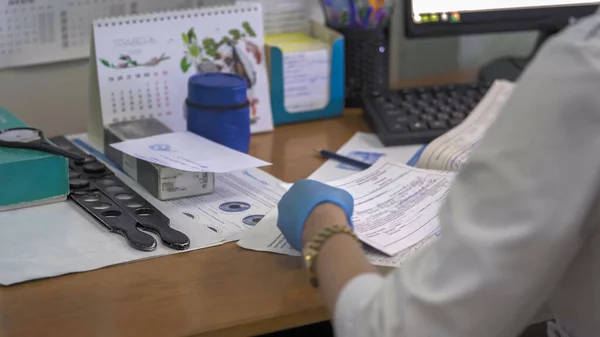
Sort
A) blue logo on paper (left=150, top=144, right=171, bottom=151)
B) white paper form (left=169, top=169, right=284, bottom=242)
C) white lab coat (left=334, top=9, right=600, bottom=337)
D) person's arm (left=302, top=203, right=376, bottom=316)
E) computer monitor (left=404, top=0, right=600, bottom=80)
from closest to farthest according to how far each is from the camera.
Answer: white lab coat (left=334, top=9, right=600, bottom=337) < person's arm (left=302, top=203, right=376, bottom=316) < white paper form (left=169, top=169, right=284, bottom=242) < blue logo on paper (left=150, top=144, right=171, bottom=151) < computer monitor (left=404, top=0, right=600, bottom=80)

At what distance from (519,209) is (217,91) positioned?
650 millimetres

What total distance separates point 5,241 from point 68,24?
1.70ft

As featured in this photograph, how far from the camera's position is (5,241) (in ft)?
3.25

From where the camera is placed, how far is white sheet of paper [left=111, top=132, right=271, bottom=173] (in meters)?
1.10

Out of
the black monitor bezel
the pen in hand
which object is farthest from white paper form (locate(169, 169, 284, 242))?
the black monitor bezel

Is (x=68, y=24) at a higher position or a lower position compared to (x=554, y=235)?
higher

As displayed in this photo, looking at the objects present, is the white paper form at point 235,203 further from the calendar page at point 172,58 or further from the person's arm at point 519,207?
the person's arm at point 519,207

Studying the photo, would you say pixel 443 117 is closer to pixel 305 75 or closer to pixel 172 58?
pixel 305 75

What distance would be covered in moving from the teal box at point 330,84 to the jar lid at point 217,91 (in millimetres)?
142

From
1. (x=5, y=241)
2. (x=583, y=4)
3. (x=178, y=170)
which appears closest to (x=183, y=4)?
(x=178, y=170)

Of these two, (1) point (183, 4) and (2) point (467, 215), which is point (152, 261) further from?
(1) point (183, 4)

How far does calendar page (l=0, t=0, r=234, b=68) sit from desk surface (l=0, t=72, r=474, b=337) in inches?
22.7

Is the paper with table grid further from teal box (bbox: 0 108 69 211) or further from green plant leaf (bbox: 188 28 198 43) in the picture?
teal box (bbox: 0 108 69 211)

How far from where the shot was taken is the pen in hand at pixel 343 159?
124cm
